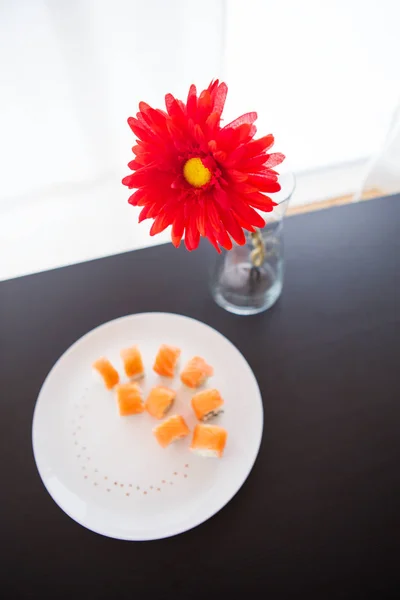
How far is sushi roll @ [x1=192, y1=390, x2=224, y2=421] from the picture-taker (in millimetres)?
680

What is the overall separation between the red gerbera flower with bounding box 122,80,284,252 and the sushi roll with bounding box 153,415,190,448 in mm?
300

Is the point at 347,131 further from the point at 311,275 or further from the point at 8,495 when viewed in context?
the point at 8,495

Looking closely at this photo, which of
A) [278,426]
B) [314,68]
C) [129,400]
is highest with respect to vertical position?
[314,68]


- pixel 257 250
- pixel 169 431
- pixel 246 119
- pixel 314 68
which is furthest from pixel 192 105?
pixel 314 68

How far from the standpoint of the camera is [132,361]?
72 centimetres

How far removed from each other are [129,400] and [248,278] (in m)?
0.33

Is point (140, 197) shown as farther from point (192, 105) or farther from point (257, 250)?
point (257, 250)

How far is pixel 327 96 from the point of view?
3.58ft

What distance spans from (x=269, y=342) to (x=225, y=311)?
103mm

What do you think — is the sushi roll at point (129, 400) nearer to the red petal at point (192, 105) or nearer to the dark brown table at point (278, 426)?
the dark brown table at point (278, 426)

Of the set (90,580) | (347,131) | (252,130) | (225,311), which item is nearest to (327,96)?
(347,131)

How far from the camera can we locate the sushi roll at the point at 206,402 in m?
0.68

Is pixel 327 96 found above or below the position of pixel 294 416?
above

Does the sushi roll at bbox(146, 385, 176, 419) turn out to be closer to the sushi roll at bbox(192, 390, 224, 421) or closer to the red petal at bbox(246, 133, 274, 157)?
the sushi roll at bbox(192, 390, 224, 421)
